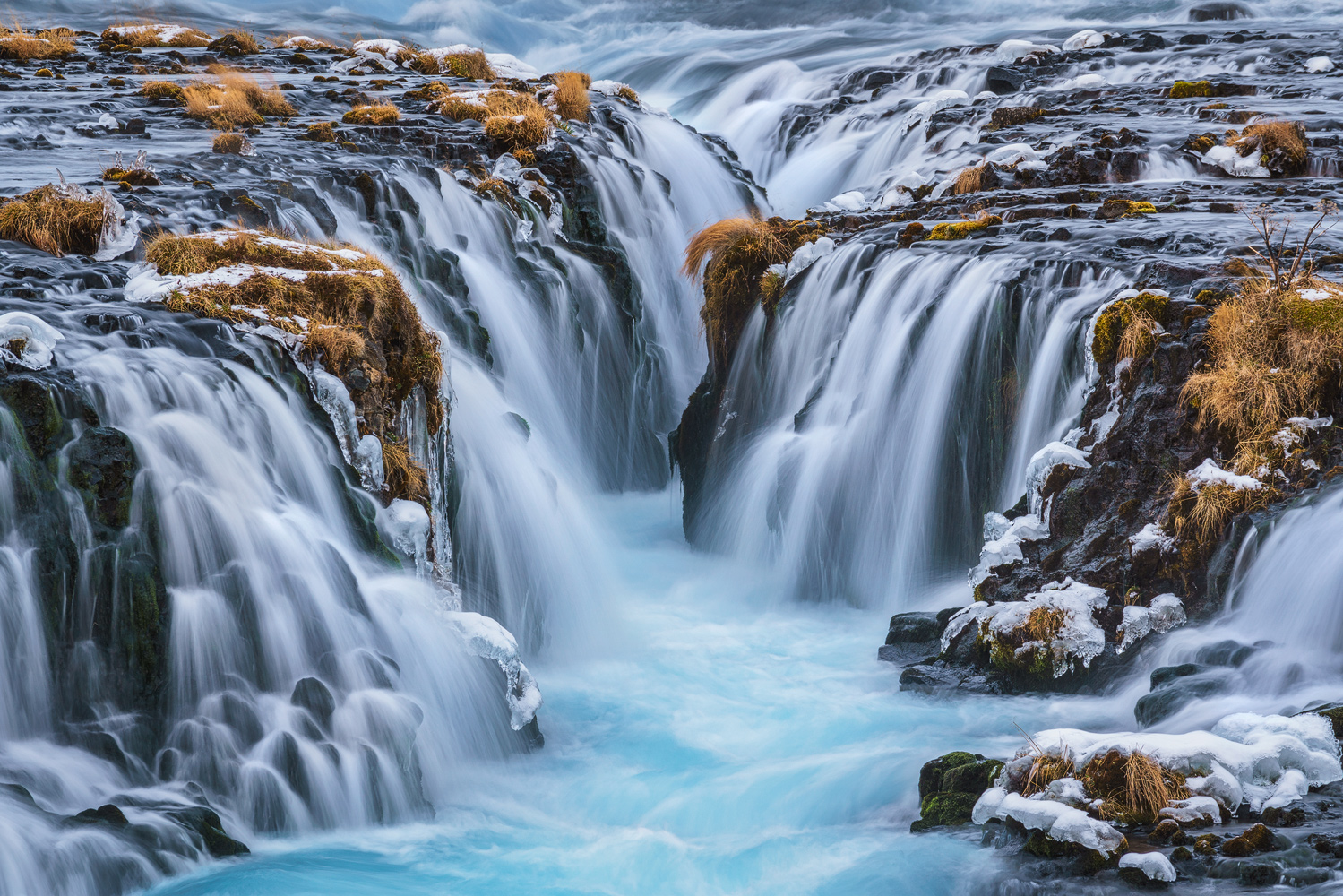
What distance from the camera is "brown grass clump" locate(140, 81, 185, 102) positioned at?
15.4 metres

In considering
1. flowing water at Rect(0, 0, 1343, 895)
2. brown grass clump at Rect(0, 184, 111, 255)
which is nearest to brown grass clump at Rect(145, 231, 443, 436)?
flowing water at Rect(0, 0, 1343, 895)

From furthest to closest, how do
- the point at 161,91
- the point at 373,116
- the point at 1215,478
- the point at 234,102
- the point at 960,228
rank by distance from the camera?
the point at 161,91 → the point at 234,102 → the point at 373,116 → the point at 960,228 → the point at 1215,478

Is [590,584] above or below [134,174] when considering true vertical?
below

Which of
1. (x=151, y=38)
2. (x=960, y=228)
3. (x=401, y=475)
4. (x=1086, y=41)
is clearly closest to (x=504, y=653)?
(x=401, y=475)

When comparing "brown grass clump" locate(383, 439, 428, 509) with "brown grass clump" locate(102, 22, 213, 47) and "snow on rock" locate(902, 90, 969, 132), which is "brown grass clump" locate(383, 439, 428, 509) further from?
"brown grass clump" locate(102, 22, 213, 47)

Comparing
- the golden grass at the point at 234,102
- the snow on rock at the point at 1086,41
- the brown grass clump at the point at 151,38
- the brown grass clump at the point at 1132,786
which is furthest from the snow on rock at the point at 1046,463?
the brown grass clump at the point at 151,38

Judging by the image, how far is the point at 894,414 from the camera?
9156mm

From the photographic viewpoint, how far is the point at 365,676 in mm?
6094

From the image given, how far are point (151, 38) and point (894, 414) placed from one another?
2020 cm

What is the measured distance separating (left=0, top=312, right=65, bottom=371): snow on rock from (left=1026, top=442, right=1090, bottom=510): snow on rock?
19.5 ft

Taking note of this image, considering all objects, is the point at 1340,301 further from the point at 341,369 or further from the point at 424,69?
the point at 424,69

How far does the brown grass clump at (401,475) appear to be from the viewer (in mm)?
7039

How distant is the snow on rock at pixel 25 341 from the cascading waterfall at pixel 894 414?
5685mm

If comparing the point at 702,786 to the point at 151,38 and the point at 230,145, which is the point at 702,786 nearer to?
the point at 230,145
